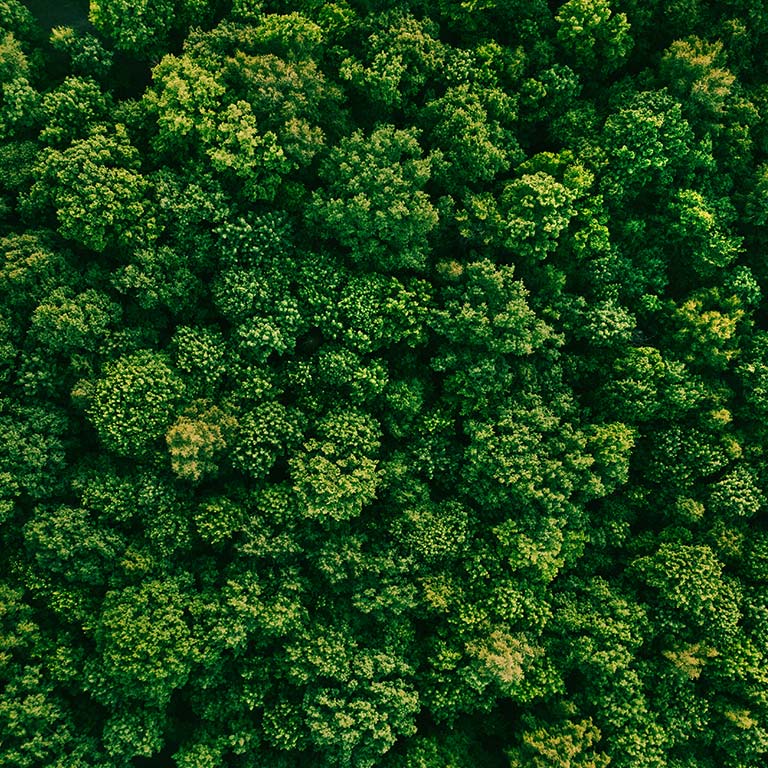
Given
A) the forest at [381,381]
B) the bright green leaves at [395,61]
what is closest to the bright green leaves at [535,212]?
the forest at [381,381]

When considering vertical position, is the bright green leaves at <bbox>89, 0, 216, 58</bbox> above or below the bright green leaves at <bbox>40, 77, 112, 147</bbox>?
above

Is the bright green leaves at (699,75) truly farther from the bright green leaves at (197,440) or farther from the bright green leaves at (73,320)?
the bright green leaves at (73,320)

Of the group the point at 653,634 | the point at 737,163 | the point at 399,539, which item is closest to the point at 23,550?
the point at 399,539

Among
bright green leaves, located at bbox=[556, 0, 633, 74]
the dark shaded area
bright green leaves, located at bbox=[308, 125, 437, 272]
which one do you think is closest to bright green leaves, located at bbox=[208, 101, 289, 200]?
bright green leaves, located at bbox=[308, 125, 437, 272]

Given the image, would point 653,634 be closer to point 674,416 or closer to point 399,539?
point 674,416

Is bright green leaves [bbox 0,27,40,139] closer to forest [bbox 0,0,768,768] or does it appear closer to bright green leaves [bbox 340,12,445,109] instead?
forest [bbox 0,0,768,768]
